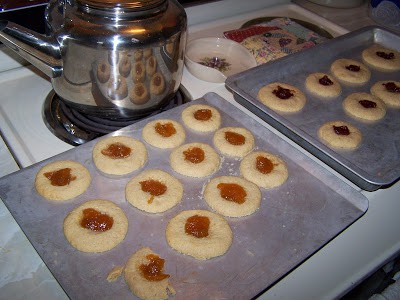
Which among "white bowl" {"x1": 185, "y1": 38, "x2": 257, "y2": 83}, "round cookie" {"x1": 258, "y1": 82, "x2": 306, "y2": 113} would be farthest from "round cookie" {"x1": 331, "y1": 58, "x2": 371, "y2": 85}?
"white bowl" {"x1": 185, "y1": 38, "x2": 257, "y2": 83}

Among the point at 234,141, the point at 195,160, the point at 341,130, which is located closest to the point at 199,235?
the point at 195,160

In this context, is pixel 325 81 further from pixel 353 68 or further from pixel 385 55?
pixel 385 55

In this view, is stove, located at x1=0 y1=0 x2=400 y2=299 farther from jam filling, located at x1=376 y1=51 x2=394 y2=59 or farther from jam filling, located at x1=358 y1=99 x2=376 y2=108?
jam filling, located at x1=376 y1=51 x2=394 y2=59

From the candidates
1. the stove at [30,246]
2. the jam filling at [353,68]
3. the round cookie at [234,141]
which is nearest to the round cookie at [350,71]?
the jam filling at [353,68]

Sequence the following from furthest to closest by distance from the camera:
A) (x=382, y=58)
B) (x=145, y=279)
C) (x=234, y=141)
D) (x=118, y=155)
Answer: (x=382, y=58), (x=234, y=141), (x=118, y=155), (x=145, y=279)

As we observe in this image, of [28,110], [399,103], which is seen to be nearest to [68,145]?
[28,110]
